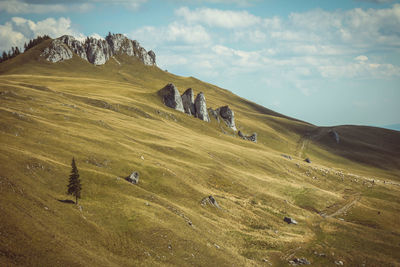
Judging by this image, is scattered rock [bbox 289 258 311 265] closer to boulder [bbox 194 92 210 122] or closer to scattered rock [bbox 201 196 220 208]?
scattered rock [bbox 201 196 220 208]

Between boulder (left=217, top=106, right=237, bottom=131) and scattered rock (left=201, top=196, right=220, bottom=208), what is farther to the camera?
boulder (left=217, top=106, right=237, bottom=131)

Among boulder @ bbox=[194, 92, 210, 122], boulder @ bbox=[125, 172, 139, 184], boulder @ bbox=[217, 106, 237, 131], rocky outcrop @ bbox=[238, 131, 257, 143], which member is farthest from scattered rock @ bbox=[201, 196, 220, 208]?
boulder @ bbox=[217, 106, 237, 131]

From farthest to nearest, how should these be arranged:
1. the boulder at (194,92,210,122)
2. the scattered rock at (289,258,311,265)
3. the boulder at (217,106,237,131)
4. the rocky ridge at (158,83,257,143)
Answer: the boulder at (217,106,237,131) → the boulder at (194,92,210,122) → the rocky ridge at (158,83,257,143) → the scattered rock at (289,258,311,265)

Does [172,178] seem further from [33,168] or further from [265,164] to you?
[265,164]

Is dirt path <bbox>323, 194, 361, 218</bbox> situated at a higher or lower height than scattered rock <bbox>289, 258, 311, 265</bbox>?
higher

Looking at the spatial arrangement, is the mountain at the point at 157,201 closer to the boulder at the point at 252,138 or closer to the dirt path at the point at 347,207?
the dirt path at the point at 347,207

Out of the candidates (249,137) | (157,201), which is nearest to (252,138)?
(249,137)

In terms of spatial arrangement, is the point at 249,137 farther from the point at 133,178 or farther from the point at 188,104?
the point at 133,178

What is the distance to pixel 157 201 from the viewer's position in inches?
1839

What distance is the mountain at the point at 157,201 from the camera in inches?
1204

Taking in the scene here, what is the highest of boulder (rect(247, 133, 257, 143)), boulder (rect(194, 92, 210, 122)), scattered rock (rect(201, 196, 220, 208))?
boulder (rect(194, 92, 210, 122))

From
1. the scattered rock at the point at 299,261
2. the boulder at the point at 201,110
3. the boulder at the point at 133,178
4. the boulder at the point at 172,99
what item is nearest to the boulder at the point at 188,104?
the boulder at the point at 201,110

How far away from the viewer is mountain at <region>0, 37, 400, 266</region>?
100ft

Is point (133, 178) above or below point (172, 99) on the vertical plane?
below
